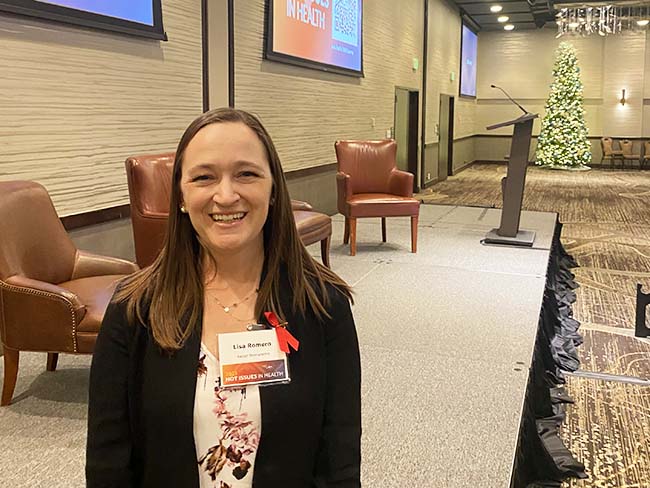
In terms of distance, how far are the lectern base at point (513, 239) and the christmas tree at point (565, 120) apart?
9.98 meters

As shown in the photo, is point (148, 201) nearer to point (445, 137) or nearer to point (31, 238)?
point (31, 238)

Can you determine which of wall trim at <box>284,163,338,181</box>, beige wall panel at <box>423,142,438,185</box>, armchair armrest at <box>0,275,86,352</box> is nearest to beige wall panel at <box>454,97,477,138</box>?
beige wall panel at <box>423,142,438,185</box>

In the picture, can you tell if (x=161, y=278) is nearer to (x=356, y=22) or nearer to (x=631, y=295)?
(x=631, y=295)

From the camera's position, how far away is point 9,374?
2.51 meters

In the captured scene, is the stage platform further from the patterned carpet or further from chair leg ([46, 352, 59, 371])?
chair leg ([46, 352, 59, 371])

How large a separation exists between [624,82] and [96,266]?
50.9ft

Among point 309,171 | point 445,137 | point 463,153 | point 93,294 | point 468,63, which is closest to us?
point 93,294

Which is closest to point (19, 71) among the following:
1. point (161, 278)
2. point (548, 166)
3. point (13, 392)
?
point (13, 392)

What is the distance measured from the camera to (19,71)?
10.2 ft

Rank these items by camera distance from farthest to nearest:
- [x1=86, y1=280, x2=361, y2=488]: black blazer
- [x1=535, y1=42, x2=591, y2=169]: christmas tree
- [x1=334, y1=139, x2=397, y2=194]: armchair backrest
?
1. [x1=535, y1=42, x2=591, y2=169]: christmas tree
2. [x1=334, y1=139, x2=397, y2=194]: armchair backrest
3. [x1=86, y1=280, x2=361, y2=488]: black blazer

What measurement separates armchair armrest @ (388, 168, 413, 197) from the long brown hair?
4.42 metres

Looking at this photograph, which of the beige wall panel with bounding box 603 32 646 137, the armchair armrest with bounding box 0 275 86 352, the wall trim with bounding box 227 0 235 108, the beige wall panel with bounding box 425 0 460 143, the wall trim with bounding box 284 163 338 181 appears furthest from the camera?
the beige wall panel with bounding box 603 32 646 137

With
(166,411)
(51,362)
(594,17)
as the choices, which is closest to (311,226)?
(51,362)

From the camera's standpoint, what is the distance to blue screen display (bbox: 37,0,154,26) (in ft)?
11.0
